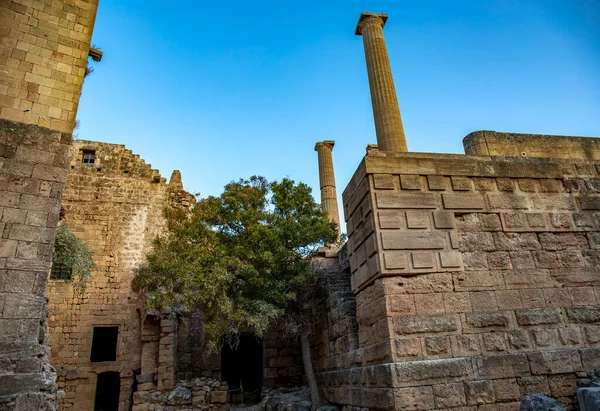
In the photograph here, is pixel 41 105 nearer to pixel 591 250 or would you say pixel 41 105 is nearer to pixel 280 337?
pixel 591 250

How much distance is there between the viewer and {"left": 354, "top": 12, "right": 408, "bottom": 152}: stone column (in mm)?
12820

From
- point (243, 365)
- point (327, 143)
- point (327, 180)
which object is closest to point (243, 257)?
point (243, 365)

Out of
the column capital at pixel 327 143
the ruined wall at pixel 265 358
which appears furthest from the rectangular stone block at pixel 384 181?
the column capital at pixel 327 143

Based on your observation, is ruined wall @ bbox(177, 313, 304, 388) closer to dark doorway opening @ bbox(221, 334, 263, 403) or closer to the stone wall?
dark doorway opening @ bbox(221, 334, 263, 403)

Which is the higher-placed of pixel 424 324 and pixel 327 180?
pixel 327 180

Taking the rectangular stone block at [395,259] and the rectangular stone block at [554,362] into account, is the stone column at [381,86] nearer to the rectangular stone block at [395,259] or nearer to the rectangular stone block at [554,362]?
the rectangular stone block at [395,259]

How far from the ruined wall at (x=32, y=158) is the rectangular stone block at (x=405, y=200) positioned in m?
4.50

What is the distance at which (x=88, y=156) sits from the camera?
19297 mm

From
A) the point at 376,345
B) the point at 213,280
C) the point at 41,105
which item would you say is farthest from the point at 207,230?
the point at 376,345

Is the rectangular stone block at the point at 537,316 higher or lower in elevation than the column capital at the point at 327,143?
lower

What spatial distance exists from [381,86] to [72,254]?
1210cm

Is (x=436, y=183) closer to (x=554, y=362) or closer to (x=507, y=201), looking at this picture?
(x=507, y=201)

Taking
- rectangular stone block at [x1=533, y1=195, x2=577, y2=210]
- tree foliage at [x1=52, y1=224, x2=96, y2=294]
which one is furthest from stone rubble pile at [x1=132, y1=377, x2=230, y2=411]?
rectangular stone block at [x1=533, y1=195, x2=577, y2=210]

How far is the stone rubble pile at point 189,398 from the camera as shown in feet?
37.6
